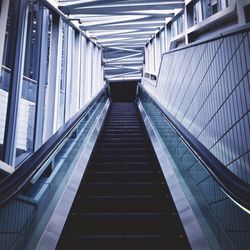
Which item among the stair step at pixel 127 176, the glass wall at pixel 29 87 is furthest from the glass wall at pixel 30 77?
the stair step at pixel 127 176

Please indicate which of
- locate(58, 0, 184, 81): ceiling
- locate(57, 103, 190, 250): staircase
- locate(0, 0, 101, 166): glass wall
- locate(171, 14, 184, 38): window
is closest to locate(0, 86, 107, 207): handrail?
locate(57, 103, 190, 250): staircase

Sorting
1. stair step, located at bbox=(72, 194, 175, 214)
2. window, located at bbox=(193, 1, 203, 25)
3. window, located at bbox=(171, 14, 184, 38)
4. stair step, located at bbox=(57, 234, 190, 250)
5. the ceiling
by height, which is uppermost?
the ceiling

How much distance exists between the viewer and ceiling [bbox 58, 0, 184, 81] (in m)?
7.98

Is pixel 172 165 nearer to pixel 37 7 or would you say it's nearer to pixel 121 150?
pixel 121 150

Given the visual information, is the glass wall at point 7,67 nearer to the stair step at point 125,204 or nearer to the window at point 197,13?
the stair step at point 125,204

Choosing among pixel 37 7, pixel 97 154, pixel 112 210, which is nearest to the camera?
pixel 112 210

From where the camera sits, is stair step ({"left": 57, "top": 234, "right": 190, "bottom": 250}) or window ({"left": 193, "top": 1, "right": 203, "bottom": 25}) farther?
window ({"left": 193, "top": 1, "right": 203, "bottom": 25})

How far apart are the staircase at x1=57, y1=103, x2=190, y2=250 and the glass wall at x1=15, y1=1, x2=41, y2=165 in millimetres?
1325

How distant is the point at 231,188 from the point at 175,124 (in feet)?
6.97

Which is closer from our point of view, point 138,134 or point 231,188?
point 231,188

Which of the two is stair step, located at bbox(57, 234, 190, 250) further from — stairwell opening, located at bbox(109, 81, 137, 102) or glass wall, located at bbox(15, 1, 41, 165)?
stairwell opening, located at bbox(109, 81, 137, 102)

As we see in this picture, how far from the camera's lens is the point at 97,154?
544 cm

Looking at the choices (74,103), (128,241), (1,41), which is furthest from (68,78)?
(128,241)

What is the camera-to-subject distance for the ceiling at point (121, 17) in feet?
26.2
